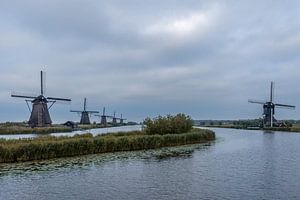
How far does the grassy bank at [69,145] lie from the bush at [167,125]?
5.45m

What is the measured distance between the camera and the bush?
50875mm

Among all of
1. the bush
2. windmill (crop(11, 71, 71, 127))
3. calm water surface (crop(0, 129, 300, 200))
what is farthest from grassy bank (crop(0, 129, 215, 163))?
windmill (crop(11, 71, 71, 127))

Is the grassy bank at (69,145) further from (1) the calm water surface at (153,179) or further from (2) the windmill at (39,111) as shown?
(2) the windmill at (39,111)

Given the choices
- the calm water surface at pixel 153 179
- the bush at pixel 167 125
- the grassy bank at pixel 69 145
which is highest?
the bush at pixel 167 125

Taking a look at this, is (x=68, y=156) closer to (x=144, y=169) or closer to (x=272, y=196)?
(x=144, y=169)

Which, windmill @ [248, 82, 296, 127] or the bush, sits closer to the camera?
the bush

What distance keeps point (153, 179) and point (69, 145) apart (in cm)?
1361

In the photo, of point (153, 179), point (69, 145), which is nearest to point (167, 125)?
point (69, 145)

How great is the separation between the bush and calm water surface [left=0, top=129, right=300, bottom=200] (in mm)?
21390

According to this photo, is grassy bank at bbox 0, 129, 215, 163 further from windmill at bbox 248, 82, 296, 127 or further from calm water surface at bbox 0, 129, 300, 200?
windmill at bbox 248, 82, 296, 127

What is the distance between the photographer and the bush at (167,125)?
50875mm

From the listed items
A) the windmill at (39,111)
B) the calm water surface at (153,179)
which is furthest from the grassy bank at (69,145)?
the windmill at (39,111)

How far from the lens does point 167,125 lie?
170 ft

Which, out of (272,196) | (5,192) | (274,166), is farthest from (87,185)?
(274,166)
